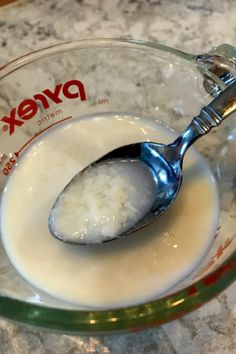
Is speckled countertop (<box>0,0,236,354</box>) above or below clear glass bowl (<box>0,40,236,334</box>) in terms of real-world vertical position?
above

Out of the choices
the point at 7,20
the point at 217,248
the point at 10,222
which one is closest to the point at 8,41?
the point at 7,20

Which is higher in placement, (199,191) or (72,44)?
(72,44)

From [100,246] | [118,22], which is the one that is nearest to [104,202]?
[100,246]

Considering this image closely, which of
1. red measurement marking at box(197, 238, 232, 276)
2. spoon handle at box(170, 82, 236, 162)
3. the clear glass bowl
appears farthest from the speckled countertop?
red measurement marking at box(197, 238, 232, 276)

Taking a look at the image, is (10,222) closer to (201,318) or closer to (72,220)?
(72,220)

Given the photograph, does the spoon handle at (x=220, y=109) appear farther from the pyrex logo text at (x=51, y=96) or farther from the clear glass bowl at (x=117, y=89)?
the pyrex logo text at (x=51, y=96)

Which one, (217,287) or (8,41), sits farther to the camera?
(8,41)

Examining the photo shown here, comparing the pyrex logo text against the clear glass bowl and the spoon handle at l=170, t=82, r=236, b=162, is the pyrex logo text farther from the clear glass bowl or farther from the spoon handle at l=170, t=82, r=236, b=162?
the spoon handle at l=170, t=82, r=236, b=162

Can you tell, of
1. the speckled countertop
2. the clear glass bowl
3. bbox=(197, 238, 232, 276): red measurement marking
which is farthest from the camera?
the speckled countertop
